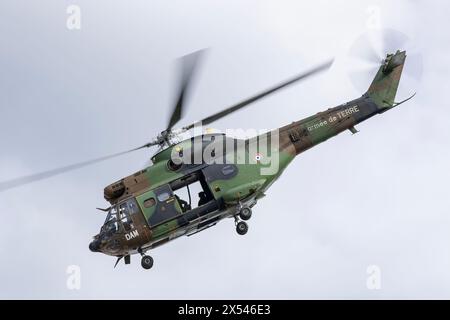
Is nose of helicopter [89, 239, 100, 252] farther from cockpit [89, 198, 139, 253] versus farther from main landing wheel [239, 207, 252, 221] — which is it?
main landing wheel [239, 207, 252, 221]

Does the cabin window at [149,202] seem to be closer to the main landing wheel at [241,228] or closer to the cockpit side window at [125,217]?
the cockpit side window at [125,217]

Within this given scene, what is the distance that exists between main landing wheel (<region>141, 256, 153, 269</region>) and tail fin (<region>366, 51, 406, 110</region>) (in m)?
10.9

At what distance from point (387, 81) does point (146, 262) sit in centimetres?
1217

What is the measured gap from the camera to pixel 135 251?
1160 inches

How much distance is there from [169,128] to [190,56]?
352cm

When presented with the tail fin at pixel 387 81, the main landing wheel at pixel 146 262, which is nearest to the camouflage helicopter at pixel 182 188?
the main landing wheel at pixel 146 262

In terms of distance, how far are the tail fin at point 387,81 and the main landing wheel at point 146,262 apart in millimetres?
10914

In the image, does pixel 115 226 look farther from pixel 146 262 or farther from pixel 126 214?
pixel 146 262

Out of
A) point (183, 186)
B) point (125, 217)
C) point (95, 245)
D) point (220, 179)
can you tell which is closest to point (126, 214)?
point (125, 217)

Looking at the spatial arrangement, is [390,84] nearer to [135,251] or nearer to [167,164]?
[167,164]

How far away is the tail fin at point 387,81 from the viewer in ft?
105

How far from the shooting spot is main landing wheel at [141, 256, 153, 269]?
29172mm

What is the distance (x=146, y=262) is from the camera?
2923 centimetres

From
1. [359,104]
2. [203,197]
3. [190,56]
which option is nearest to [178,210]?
[203,197]
